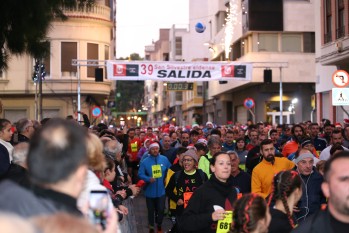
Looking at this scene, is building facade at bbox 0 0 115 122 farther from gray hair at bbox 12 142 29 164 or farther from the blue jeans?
gray hair at bbox 12 142 29 164


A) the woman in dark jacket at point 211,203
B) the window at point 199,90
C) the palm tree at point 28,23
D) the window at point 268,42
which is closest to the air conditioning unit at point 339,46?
the window at point 268,42

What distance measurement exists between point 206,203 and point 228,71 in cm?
2092

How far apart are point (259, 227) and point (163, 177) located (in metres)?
8.02

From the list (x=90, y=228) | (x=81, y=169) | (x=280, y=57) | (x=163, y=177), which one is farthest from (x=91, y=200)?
(x=280, y=57)

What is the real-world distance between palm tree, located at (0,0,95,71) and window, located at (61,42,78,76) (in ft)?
84.6

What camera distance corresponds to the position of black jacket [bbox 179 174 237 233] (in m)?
5.69

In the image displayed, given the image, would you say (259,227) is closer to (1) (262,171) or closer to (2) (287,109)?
(1) (262,171)

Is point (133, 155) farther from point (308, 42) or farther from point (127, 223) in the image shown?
point (308, 42)

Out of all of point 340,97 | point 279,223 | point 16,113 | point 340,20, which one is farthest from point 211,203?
point 16,113

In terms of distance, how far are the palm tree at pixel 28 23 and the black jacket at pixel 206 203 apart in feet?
11.2

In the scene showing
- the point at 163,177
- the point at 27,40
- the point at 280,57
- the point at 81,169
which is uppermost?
the point at 280,57

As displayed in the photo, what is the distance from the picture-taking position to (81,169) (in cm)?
259

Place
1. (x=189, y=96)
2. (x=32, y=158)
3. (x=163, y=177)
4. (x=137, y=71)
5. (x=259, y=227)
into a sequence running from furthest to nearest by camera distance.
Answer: (x=189, y=96) → (x=137, y=71) → (x=163, y=177) → (x=259, y=227) → (x=32, y=158)

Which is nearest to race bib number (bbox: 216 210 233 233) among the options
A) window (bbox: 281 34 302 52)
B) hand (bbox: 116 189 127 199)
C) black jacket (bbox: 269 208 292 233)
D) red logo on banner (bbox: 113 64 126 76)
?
black jacket (bbox: 269 208 292 233)
